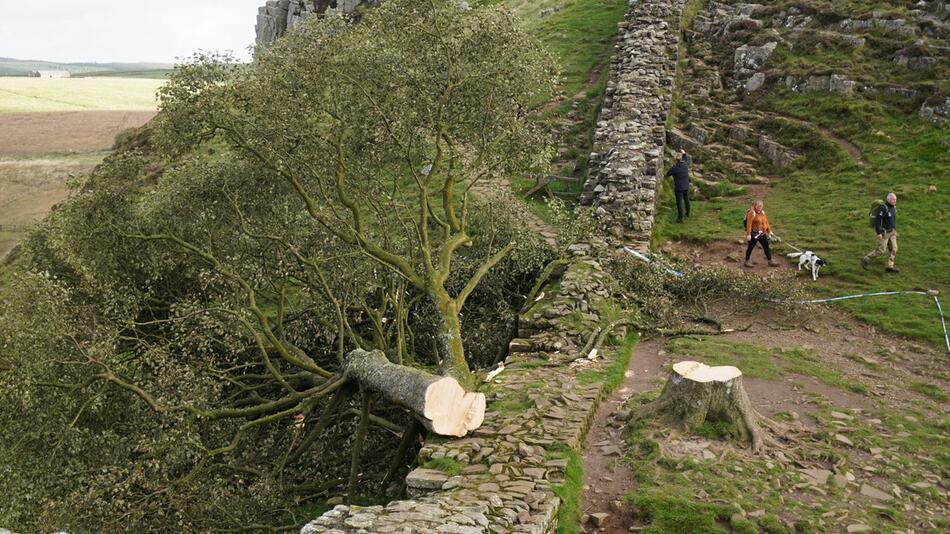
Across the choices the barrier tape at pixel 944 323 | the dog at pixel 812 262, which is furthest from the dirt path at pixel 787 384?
the dog at pixel 812 262

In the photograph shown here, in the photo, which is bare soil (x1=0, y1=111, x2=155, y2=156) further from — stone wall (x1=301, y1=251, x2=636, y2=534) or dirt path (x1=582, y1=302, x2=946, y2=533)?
dirt path (x1=582, y1=302, x2=946, y2=533)

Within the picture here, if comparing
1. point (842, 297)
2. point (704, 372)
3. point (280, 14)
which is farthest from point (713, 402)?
point (280, 14)

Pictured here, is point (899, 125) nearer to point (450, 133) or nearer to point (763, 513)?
point (450, 133)

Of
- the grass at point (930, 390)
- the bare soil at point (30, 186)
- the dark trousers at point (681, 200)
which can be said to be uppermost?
the dark trousers at point (681, 200)

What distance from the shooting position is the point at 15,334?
14469mm

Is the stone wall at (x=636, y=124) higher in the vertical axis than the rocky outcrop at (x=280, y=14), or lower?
lower

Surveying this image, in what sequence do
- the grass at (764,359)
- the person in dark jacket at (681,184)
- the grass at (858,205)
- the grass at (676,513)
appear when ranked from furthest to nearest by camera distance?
the person in dark jacket at (681,184) → the grass at (858,205) → the grass at (764,359) → the grass at (676,513)

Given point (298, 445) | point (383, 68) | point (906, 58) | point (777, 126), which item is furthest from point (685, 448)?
point (906, 58)

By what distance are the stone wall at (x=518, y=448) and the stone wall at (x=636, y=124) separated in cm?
703

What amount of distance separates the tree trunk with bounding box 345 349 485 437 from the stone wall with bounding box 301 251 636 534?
11.4 inches

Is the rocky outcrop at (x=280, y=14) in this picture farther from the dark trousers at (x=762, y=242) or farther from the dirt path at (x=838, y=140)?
the dark trousers at (x=762, y=242)

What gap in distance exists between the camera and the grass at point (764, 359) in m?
15.5

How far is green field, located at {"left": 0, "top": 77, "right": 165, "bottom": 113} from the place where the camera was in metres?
124

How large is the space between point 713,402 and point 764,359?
4.69 m
